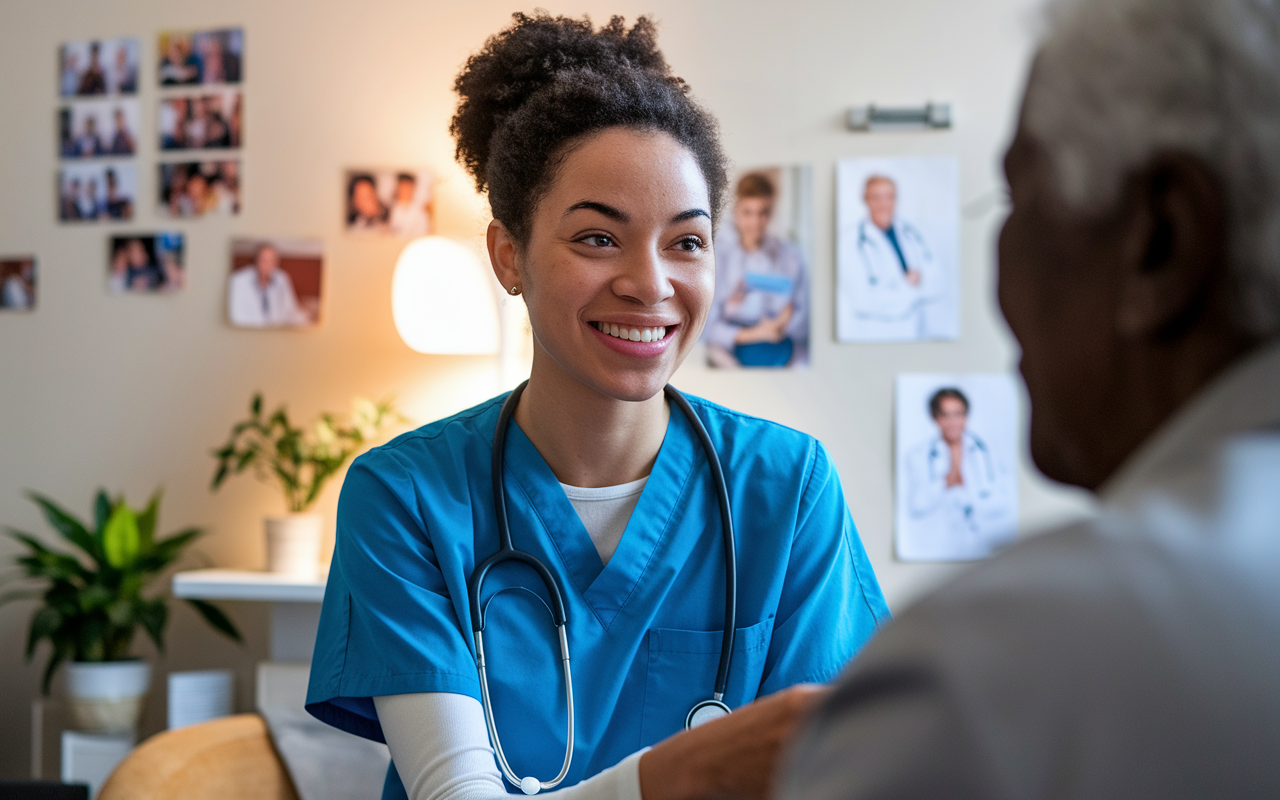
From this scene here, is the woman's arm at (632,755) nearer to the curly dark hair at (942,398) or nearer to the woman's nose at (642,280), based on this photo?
the woman's nose at (642,280)

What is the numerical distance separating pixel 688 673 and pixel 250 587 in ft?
4.34

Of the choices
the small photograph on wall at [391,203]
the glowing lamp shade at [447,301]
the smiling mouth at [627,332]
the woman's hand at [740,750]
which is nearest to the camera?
the woman's hand at [740,750]

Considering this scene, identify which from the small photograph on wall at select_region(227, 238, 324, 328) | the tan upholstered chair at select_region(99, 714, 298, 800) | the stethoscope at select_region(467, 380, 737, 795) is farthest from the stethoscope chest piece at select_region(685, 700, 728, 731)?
the small photograph on wall at select_region(227, 238, 324, 328)

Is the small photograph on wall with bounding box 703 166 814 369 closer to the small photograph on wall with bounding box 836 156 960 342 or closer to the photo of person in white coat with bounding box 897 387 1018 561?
the small photograph on wall with bounding box 836 156 960 342

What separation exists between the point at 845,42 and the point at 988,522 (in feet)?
3.59

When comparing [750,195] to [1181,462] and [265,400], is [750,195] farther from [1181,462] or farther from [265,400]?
[1181,462]

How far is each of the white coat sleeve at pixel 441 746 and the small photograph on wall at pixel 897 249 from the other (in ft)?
4.93

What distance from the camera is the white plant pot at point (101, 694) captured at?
211 centimetres

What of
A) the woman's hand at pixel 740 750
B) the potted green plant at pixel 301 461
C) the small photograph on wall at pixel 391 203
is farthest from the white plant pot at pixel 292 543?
the woman's hand at pixel 740 750

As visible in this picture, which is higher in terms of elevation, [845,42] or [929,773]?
[845,42]

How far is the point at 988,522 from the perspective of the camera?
2.21 meters

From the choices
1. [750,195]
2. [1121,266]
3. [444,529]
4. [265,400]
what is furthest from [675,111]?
[265,400]

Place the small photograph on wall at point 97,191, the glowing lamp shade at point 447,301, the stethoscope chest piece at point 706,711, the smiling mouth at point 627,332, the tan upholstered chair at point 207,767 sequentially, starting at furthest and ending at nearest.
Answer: the small photograph on wall at point 97,191, the glowing lamp shade at point 447,301, the tan upholstered chair at point 207,767, the smiling mouth at point 627,332, the stethoscope chest piece at point 706,711

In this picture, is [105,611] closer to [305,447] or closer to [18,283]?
[305,447]
